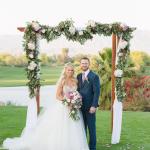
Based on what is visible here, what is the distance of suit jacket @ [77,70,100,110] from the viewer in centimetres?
924

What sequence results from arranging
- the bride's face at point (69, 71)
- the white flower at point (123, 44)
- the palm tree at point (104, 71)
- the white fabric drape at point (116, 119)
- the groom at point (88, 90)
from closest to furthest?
the groom at point (88, 90), the bride's face at point (69, 71), the white flower at point (123, 44), the white fabric drape at point (116, 119), the palm tree at point (104, 71)

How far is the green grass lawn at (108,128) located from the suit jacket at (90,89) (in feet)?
4.78

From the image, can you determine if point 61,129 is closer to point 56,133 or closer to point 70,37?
point 56,133

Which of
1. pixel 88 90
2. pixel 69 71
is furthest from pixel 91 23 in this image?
pixel 88 90

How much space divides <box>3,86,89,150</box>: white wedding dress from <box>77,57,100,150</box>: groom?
20 centimetres

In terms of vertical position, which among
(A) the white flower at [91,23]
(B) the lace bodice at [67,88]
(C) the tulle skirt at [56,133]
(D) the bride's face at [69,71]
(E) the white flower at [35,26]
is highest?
(A) the white flower at [91,23]

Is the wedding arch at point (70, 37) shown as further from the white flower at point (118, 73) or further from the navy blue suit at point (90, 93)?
the navy blue suit at point (90, 93)

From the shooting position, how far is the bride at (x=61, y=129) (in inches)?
374

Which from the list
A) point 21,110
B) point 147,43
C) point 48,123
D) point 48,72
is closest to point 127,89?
point 48,72

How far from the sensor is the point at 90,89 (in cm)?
930

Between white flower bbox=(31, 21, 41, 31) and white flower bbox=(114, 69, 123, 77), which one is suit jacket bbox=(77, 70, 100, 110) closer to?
white flower bbox=(114, 69, 123, 77)

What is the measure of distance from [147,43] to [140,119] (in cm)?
1573

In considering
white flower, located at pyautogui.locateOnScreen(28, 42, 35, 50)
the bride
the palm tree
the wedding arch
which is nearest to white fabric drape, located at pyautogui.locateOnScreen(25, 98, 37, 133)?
the wedding arch

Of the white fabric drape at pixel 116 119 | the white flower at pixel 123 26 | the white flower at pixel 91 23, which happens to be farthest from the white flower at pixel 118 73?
the white flower at pixel 91 23
